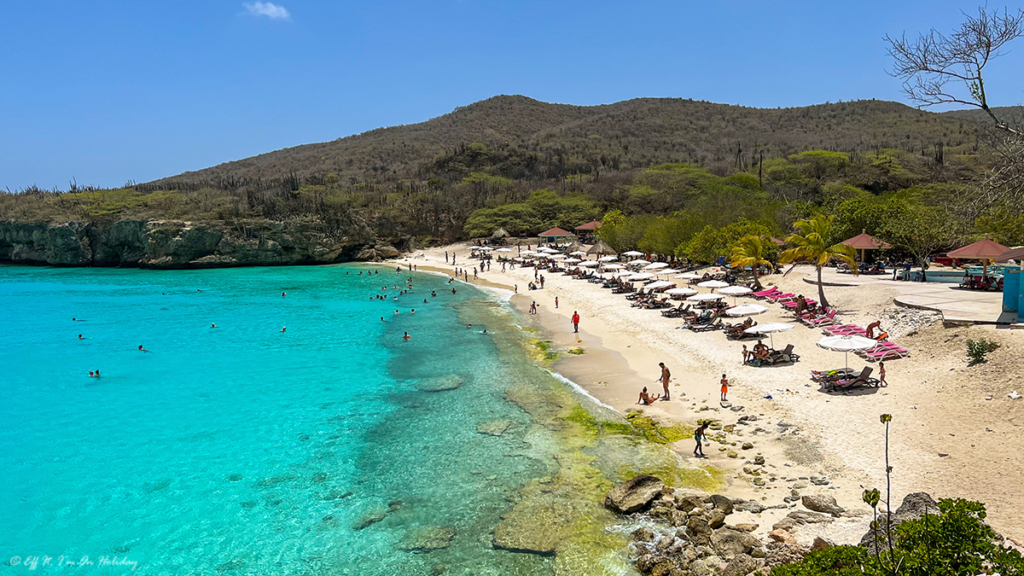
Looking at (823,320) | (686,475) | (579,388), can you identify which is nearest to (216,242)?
(579,388)

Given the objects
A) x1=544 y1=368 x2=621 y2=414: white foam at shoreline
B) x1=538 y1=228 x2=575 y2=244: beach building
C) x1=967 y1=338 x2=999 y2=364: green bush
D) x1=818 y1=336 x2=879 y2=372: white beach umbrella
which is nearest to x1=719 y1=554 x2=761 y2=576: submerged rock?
x1=544 y1=368 x2=621 y2=414: white foam at shoreline

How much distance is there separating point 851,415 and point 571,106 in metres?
173

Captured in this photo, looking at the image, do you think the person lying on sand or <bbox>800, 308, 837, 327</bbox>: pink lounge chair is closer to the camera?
the person lying on sand

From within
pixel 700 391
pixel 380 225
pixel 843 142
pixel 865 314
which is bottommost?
pixel 700 391

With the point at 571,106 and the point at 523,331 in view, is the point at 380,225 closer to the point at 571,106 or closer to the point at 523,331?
the point at 523,331

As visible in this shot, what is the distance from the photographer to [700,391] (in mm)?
17281

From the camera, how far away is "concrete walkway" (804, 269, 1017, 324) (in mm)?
16938

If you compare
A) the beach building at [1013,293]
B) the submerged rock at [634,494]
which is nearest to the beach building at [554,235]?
the beach building at [1013,293]

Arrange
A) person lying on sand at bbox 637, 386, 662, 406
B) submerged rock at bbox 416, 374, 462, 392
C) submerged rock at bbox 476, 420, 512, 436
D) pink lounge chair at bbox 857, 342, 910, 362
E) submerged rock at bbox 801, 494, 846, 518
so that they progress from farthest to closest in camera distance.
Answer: submerged rock at bbox 416, 374, 462, 392, person lying on sand at bbox 637, 386, 662, 406, pink lounge chair at bbox 857, 342, 910, 362, submerged rock at bbox 476, 420, 512, 436, submerged rock at bbox 801, 494, 846, 518

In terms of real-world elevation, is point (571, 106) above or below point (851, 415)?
above

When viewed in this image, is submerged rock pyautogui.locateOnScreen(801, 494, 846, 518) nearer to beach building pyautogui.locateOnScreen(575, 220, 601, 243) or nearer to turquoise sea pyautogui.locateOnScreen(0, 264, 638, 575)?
turquoise sea pyautogui.locateOnScreen(0, 264, 638, 575)

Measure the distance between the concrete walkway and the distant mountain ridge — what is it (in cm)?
7448

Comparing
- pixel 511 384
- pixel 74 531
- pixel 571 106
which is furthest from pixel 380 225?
pixel 571 106

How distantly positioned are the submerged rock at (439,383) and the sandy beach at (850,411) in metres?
4.13
